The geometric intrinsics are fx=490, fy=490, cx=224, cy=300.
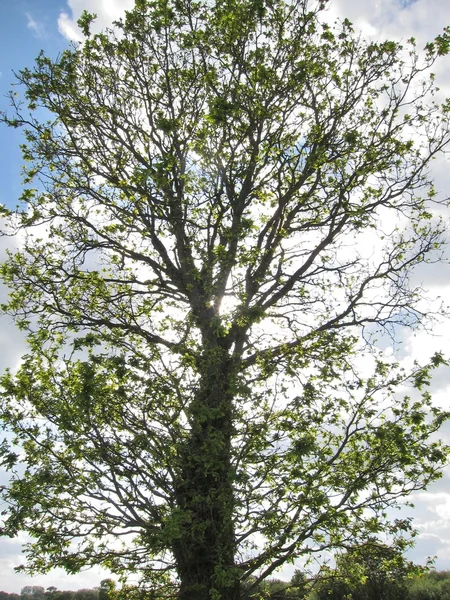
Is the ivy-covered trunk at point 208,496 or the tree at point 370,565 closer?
the ivy-covered trunk at point 208,496

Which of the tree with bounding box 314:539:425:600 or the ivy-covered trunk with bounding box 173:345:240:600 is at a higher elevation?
the ivy-covered trunk with bounding box 173:345:240:600

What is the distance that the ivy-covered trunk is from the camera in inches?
322

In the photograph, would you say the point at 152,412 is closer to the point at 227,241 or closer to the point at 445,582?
the point at 227,241

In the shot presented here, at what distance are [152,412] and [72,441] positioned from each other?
1.42m

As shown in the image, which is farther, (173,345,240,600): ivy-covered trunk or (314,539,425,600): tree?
(314,539,425,600): tree

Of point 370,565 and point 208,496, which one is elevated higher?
point 208,496

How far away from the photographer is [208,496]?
8.20m

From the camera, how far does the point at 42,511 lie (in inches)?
330

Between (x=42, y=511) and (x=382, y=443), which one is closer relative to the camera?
(x=42, y=511)

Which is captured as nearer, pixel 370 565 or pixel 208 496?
pixel 208 496

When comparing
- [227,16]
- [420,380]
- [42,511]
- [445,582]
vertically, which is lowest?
[445,582]

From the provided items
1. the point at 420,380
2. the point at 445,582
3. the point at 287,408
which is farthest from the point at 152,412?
the point at 445,582

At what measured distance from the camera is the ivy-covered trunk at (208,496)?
8.19m

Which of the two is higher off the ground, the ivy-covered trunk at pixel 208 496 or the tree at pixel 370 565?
the ivy-covered trunk at pixel 208 496
